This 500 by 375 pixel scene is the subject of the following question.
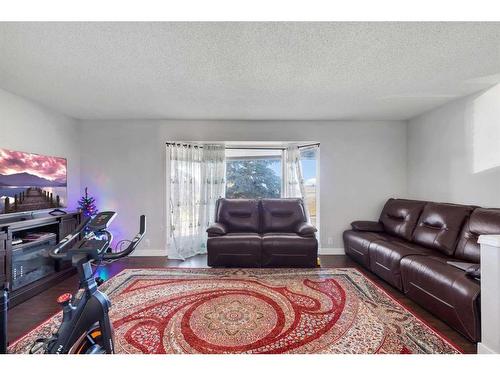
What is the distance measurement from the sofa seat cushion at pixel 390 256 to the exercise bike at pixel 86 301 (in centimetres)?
270

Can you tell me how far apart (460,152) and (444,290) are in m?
2.12

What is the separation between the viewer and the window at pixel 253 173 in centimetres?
462

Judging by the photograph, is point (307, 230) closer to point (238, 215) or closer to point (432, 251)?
point (238, 215)

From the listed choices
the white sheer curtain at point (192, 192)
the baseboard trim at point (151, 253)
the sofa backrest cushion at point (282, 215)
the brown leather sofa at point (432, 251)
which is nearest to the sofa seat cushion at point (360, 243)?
the brown leather sofa at point (432, 251)

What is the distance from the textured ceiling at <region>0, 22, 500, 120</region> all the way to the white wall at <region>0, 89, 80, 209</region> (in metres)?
0.20

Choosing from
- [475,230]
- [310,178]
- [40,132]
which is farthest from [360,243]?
[40,132]

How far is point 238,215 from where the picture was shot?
3.93 metres

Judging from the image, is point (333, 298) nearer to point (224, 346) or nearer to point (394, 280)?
point (394, 280)

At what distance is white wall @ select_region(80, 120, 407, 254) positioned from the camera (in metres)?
4.06

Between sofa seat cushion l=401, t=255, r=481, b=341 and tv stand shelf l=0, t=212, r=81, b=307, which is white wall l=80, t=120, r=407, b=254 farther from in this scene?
sofa seat cushion l=401, t=255, r=481, b=341

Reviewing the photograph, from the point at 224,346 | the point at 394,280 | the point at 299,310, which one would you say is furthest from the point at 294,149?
the point at 224,346

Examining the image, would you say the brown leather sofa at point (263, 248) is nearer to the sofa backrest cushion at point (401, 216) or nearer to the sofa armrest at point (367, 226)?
the sofa armrest at point (367, 226)

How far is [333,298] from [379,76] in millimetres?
2430

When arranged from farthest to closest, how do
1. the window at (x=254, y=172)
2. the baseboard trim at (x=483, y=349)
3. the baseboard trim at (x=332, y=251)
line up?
the window at (x=254, y=172) → the baseboard trim at (x=332, y=251) → the baseboard trim at (x=483, y=349)
